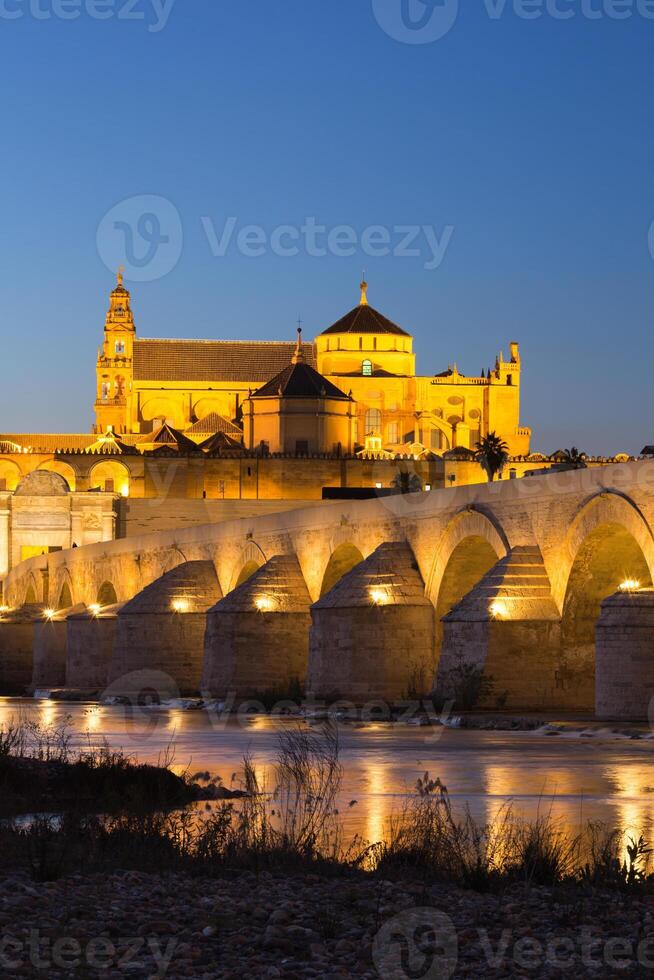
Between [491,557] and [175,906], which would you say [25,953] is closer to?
[175,906]

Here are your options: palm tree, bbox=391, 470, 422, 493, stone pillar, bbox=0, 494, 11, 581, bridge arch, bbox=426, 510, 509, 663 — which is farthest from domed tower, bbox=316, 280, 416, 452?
bridge arch, bbox=426, 510, 509, 663

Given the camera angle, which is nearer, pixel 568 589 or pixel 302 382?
pixel 568 589

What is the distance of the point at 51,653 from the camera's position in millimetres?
51781

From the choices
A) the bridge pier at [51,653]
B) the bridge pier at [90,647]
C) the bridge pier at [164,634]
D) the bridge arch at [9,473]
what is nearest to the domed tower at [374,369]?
the bridge arch at [9,473]

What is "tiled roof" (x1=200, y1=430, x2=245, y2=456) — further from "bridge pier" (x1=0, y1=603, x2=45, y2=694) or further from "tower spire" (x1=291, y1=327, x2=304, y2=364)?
"bridge pier" (x1=0, y1=603, x2=45, y2=694)

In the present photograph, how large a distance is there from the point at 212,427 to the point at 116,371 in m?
15.5

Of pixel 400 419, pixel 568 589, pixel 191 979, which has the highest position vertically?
pixel 400 419

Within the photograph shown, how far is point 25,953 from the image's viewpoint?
800cm

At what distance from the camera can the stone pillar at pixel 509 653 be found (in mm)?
25859

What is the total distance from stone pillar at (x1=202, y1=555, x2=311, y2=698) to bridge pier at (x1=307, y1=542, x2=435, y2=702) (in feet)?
13.5

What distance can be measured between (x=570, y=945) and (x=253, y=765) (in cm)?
1077

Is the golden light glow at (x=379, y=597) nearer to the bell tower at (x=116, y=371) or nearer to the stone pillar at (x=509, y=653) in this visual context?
the stone pillar at (x=509, y=653)

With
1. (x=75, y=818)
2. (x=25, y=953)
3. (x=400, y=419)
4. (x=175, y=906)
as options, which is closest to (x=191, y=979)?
(x=25, y=953)

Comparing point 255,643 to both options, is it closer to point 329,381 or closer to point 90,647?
point 90,647
